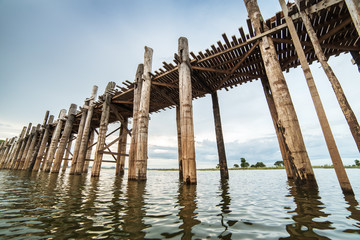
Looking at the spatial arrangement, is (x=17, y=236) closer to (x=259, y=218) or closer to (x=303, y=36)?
(x=259, y=218)

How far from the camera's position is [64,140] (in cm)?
1367

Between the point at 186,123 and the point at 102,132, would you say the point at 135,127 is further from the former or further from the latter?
the point at 186,123

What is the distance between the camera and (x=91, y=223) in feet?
6.76

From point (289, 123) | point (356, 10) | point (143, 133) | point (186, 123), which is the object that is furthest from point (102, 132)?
point (356, 10)

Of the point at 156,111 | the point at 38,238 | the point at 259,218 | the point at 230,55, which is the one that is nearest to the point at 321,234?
the point at 259,218

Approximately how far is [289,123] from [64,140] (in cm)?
1652

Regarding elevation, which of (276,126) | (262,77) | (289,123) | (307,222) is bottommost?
(307,222)

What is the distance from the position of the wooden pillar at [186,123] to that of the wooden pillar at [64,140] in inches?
493

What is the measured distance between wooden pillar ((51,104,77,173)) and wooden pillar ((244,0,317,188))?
53.1 ft

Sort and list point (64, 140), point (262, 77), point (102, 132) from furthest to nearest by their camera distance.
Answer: point (64, 140) → point (102, 132) → point (262, 77)

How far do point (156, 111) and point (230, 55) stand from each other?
8569mm

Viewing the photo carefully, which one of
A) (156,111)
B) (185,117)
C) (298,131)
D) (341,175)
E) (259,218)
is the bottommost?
(259,218)

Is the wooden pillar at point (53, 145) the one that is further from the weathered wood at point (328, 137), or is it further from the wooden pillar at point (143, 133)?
the weathered wood at point (328, 137)

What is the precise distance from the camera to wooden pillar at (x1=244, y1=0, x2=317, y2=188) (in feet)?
14.4
